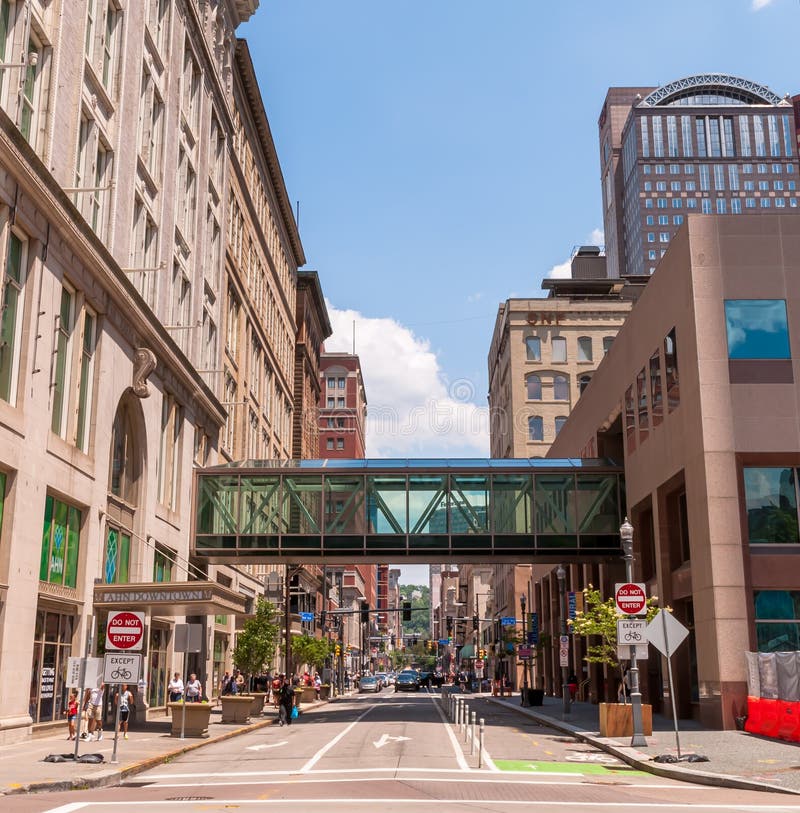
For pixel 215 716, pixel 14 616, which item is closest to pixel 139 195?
pixel 14 616

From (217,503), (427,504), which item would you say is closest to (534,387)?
(427,504)

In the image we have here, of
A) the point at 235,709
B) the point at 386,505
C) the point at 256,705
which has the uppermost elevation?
the point at 386,505

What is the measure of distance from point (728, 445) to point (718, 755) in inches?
477

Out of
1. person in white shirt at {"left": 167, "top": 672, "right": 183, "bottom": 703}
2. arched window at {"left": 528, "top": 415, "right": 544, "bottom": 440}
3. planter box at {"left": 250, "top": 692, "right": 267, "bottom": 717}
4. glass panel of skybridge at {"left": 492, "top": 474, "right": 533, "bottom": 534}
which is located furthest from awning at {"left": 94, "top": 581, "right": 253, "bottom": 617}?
arched window at {"left": 528, "top": 415, "right": 544, "bottom": 440}

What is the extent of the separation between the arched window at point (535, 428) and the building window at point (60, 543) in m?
71.0

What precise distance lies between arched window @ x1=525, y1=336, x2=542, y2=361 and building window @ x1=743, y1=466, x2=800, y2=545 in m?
68.0

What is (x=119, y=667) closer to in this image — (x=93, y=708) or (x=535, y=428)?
(x=93, y=708)

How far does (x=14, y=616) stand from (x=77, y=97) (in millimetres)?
15147

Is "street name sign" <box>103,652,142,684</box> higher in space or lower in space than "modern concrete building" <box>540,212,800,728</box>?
lower

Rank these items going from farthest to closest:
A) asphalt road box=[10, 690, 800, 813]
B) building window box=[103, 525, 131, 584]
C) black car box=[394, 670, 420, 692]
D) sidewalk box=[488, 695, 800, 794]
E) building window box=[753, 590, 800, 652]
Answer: black car box=[394, 670, 420, 692] < building window box=[103, 525, 131, 584] < building window box=[753, 590, 800, 652] < sidewalk box=[488, 695, 800, 794] < asphalt road box=[10, 690, 800, 813]

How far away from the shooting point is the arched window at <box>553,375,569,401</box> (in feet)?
326

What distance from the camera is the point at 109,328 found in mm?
33375

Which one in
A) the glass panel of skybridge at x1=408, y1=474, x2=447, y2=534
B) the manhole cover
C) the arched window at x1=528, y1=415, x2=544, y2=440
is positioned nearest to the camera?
the manhole cover

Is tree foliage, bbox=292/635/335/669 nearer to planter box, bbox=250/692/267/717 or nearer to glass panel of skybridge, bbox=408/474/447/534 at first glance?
planter box, bbox=250/692/267/717
